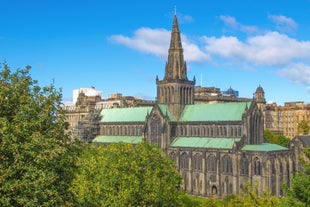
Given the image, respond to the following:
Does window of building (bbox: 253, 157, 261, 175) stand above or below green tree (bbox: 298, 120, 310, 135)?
below

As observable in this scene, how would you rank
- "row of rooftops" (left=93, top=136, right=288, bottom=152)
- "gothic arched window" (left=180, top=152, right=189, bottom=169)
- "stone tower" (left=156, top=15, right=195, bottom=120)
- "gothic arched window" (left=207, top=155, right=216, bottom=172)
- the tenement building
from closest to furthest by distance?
"row of rooftops" (left=93, top=136, right=288, bottom=152) < "gothic arched window" (left=207, top=155, right=216, bottom=172) < "gothic arched window" (left=180, top=152, right=189, bottom=169) < "stone tower" (left=156, top=15, right=195, bottom=120) < the tenement building

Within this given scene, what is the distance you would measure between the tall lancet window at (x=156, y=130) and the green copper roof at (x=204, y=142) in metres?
4.69

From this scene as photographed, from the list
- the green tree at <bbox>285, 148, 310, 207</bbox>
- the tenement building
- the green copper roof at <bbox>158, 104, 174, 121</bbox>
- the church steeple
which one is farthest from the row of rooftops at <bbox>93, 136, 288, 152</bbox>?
the tenement building

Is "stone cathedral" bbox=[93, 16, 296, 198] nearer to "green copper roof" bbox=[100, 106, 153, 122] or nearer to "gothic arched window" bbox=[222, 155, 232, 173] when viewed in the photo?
"gothic arched window" bbox=[222, 155, 232, 173]

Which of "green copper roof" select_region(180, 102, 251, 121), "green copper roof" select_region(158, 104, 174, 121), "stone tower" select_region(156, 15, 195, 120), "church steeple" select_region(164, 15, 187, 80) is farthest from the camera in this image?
"church steeple" select_region(164, 15, 187, 80)

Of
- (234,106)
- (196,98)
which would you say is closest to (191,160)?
(234,106)

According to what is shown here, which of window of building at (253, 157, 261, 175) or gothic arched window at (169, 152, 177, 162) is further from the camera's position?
gothic arched window at (169, 152, 177, 162)

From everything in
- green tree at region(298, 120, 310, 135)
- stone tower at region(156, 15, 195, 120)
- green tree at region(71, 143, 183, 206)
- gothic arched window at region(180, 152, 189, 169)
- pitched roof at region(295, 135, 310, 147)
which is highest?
stone tower at region(156, 15, 195, 120)

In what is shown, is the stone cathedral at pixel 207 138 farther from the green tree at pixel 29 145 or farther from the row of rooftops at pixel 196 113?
the green tree at pixel 29 145

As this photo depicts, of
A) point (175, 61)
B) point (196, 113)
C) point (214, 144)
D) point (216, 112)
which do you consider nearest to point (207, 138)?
point (214, 144)

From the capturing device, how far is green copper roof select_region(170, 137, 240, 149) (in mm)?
94438

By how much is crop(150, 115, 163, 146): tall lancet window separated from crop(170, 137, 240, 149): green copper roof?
469 centimetres

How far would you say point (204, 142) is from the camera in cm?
10012

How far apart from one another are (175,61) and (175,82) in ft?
18.7
